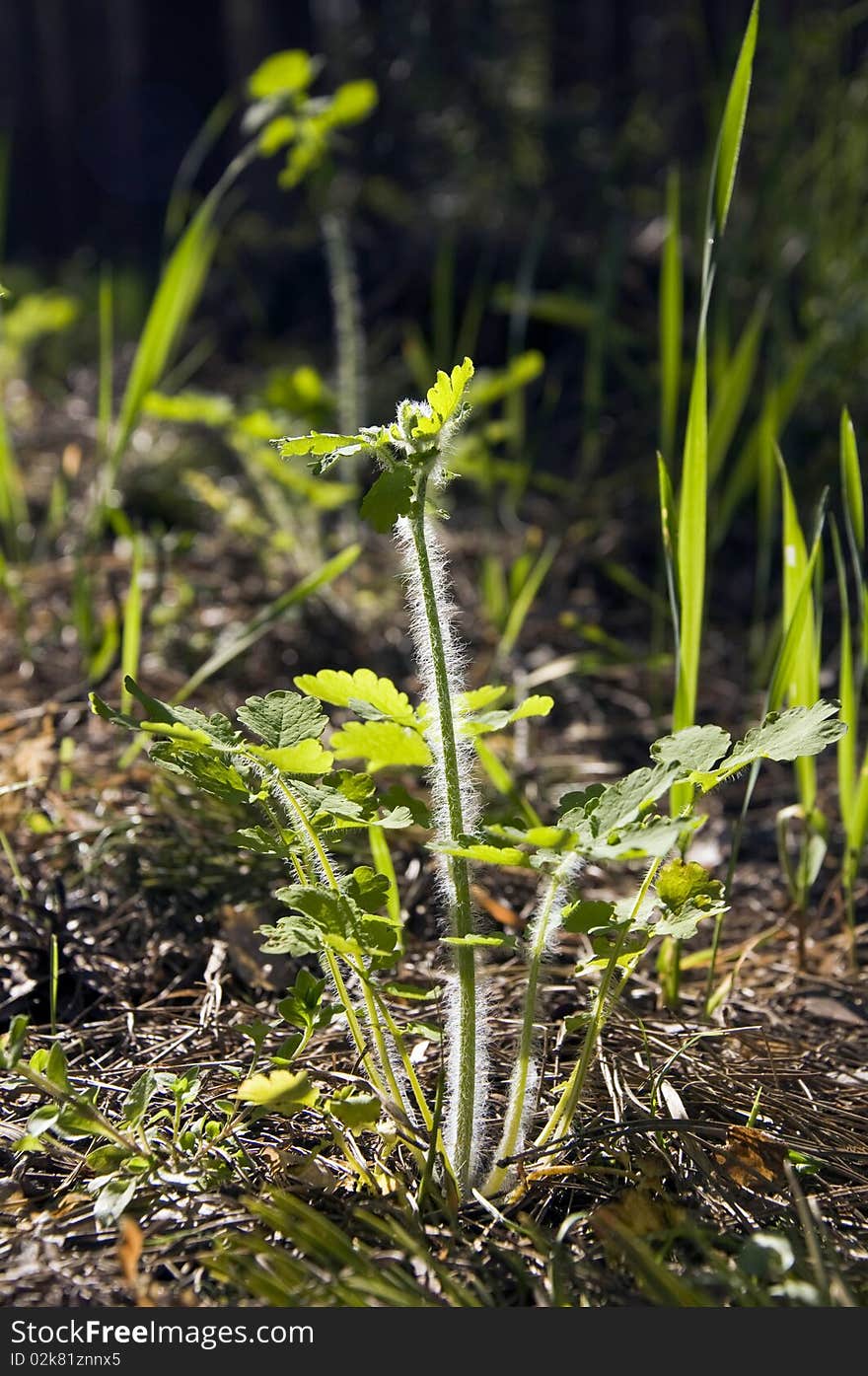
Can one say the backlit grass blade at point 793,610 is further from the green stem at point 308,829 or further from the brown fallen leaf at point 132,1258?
the brown fallen leaf at point 132,1258

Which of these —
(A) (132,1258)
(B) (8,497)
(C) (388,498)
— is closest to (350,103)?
(B) (8,497)

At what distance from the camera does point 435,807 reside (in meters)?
1.06

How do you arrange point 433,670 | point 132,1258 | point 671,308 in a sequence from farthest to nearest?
point 671,308 → point 433,670 → point 132,1258

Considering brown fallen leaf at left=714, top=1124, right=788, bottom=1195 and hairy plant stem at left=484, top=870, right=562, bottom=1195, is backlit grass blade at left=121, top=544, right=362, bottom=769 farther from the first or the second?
brown fallen leaf at left=714, top=1124, right=788, bottom=1195

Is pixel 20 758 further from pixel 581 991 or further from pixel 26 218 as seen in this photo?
pixel 26 218

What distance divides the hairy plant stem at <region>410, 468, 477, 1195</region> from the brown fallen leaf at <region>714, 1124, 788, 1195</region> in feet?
0.79

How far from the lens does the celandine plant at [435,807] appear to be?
2.90 ft

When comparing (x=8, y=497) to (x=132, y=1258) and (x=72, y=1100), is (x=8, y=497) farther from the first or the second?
(x=132, y=1258)

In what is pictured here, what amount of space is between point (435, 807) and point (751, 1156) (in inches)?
16.9

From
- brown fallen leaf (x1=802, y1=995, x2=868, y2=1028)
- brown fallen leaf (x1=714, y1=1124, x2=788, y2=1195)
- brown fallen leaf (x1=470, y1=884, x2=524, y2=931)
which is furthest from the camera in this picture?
brown fallen leaf (x1=470, y1=884, x2=524, y2=931)

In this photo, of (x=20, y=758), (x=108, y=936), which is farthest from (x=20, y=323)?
(x=108, y=936)

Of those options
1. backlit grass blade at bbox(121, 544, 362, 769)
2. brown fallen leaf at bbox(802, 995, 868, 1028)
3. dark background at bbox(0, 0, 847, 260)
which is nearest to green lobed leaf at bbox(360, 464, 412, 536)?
backlit grass blade at bbox(121, 544, 362, 769)

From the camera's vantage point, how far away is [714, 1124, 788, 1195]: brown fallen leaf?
1.06m

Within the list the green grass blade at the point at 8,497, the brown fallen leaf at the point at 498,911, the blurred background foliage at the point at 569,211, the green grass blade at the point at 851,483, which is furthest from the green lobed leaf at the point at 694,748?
the green grass blade at the point at 8,497
